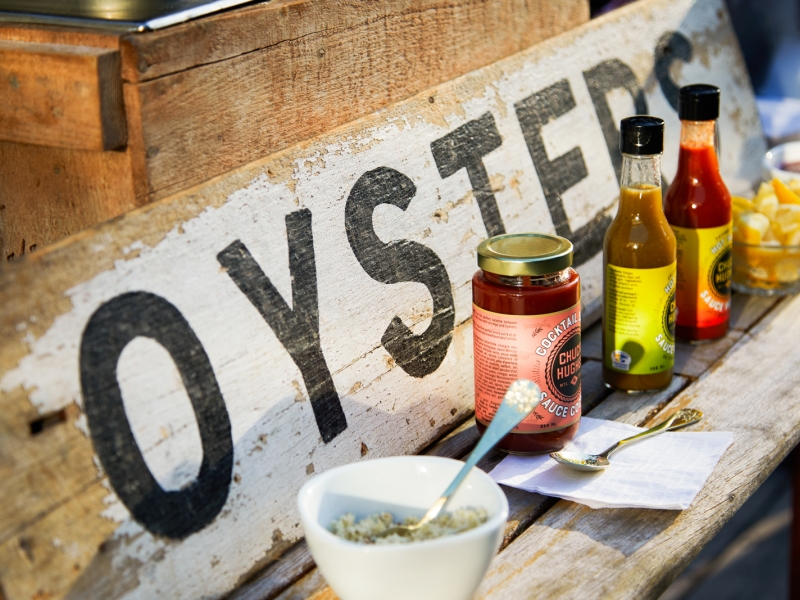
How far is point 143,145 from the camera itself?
3.31 feet

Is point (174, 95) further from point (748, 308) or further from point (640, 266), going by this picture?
point (748, 308)

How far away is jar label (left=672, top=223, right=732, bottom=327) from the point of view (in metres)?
1.30

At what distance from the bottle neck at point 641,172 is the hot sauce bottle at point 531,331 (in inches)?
7.0

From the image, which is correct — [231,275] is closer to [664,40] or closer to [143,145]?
[143,145]

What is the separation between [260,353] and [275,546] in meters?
0.20

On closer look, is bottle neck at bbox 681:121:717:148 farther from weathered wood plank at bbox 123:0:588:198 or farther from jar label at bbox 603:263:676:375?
weathered wood plank at bbox 123:0:588:198

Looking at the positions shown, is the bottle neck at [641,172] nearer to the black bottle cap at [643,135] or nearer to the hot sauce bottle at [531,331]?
the black bottle cap at [643,135]

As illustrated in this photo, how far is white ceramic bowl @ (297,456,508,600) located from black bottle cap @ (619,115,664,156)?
504mm

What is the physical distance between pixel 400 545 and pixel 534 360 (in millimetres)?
357

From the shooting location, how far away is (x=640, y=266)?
116cm

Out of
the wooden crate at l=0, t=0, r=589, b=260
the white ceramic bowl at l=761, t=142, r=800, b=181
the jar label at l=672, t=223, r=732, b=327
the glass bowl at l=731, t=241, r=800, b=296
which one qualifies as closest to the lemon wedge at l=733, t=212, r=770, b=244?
the glass bowl at l=731, t=241, r=800, b=296

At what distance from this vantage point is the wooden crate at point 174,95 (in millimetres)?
991

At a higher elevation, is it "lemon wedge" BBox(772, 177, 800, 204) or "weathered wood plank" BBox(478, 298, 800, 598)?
"lemon wedge" BBox(772, 177, 800, 204)

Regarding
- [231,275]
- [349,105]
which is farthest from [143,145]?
[349,105]
